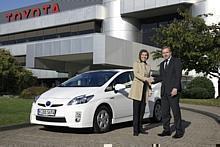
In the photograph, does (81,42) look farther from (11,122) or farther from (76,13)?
(11,122)

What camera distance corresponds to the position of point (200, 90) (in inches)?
1261

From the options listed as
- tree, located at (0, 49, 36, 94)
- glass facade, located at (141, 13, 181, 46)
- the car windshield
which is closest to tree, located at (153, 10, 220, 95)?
the car windshield

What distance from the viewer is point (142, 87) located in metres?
9.32

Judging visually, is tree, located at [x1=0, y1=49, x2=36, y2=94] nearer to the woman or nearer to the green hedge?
the green hedge

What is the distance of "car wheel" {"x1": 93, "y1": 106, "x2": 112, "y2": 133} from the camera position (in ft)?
31.2

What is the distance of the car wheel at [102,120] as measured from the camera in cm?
952

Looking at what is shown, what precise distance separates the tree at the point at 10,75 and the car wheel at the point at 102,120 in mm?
35464

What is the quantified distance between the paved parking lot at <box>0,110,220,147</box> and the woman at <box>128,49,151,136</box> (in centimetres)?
39

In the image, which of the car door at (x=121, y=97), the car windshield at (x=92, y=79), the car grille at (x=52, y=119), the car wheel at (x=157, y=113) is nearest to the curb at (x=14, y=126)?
the car grille at (x=52, y=119)

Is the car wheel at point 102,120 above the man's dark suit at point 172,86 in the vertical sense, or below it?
below

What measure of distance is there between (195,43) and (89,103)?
18854 mm

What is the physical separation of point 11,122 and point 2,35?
65139mm

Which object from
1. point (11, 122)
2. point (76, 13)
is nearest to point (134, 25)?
point (76, 13)

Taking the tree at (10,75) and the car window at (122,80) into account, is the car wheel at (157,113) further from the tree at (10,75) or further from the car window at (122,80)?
the tree at (10,75)
